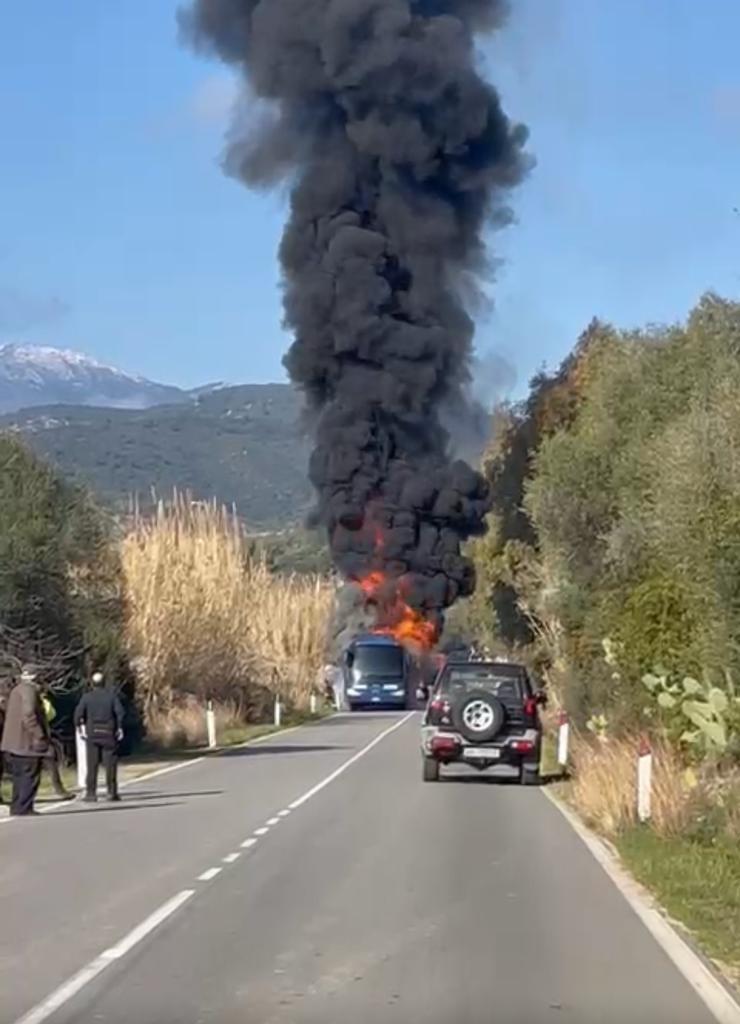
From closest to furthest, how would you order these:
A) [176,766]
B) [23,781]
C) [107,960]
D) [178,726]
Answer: [107,960] < [23,781] < [176,766] < [178,726]

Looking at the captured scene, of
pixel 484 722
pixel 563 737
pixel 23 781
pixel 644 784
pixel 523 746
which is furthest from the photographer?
pixel 563 737

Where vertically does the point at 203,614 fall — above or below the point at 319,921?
above

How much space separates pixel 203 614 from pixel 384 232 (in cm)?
1820

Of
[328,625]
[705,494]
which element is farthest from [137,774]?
[328,625]

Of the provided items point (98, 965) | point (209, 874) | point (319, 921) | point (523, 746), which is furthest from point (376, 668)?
point (98, 965)

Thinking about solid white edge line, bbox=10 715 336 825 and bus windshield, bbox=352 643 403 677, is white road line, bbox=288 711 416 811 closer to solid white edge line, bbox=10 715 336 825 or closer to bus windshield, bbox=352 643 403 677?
solid white edge line, bbox=10 715 336 825

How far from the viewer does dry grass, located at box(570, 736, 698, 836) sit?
18000 millimetres

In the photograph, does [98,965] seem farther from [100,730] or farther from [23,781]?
[100,730]

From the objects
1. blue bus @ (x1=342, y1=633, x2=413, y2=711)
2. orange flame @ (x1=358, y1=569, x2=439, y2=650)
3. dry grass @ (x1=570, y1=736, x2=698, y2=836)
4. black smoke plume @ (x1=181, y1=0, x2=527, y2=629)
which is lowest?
dry grass @ (x1=570, y1=736, x2=698, y2=836)

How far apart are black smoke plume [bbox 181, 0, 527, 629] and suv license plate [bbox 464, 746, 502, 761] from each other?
1309 inches

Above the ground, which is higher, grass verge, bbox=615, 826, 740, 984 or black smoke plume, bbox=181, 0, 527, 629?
black smoke plume, bbox=181, 0, 527, 629

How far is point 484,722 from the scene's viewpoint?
26312 mm

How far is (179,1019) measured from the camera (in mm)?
8852

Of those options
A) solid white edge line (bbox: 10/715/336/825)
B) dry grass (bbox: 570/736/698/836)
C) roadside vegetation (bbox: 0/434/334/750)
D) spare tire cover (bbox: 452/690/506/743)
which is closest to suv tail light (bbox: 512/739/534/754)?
spare tire cover (bbox: 452/690/506/743)
